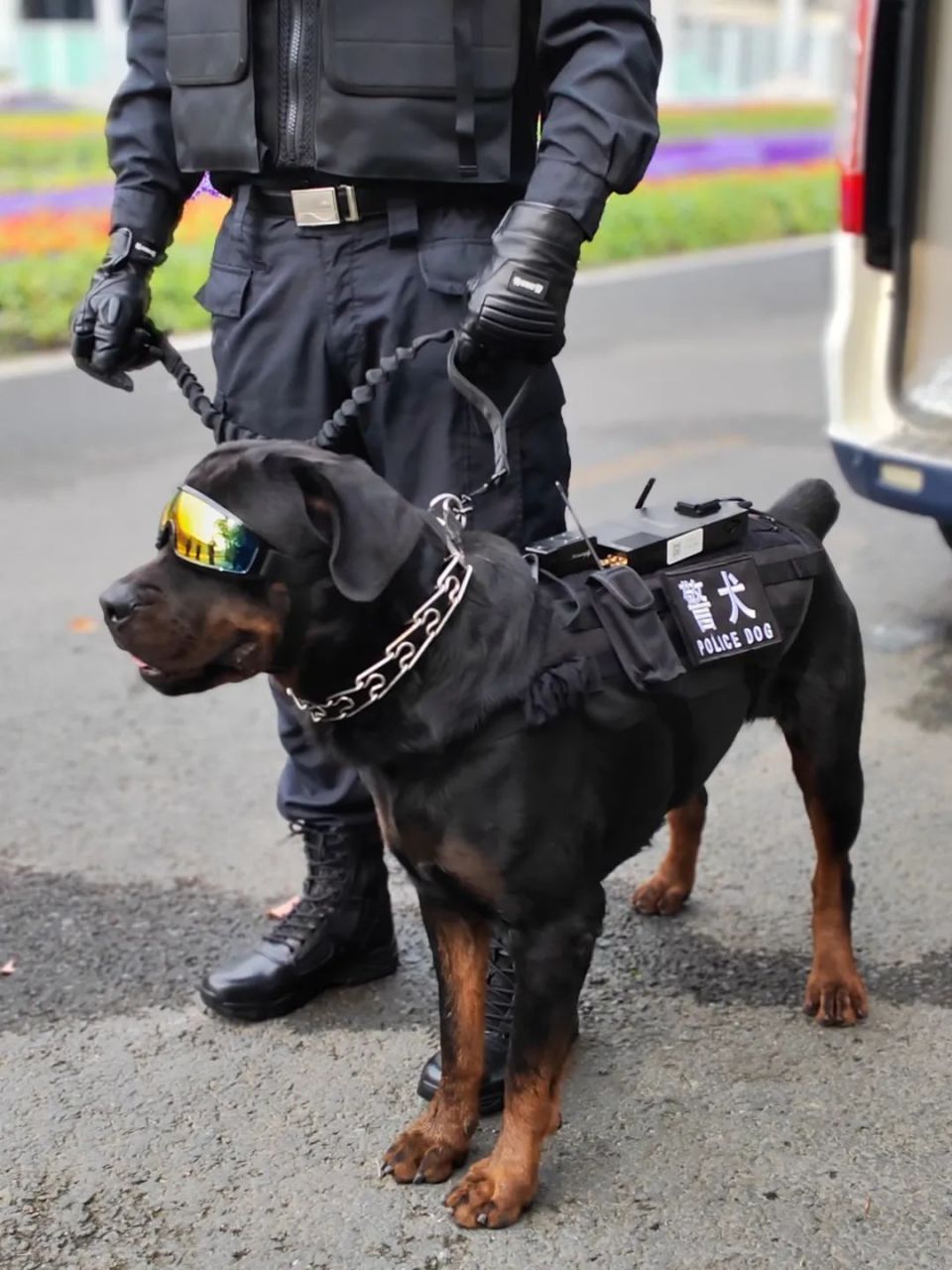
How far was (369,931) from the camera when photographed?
324cm

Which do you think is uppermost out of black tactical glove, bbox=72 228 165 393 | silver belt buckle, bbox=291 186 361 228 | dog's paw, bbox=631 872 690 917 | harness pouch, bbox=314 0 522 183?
harness pouch, bbox=314 0 522 183

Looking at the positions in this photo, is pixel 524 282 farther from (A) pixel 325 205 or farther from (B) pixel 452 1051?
(B) pixel 452 1051

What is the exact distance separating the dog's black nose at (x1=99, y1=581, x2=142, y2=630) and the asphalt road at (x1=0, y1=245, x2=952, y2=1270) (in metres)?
1.01

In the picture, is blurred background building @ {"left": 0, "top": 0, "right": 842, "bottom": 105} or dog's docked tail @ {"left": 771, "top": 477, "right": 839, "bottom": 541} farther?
blurred background building @ {"left": 0, "top": 0, "right": 842, "bottom": 105}

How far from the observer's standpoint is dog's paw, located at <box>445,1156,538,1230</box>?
252 cm

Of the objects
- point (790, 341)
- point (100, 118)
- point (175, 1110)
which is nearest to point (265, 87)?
point (175, 1110)

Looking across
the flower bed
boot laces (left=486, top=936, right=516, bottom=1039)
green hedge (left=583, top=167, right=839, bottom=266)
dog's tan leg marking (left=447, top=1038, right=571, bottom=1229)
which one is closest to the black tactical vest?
boot laces (left=486, top=936, right=516, bottom=1039)

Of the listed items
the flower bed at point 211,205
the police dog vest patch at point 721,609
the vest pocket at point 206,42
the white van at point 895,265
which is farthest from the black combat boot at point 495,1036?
the flower bed at point 211,205

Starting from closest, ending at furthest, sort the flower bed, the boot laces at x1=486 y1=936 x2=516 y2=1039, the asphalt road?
1. the asphalt road
2. the boot laces at x1=486 y1=936 x2=516 y2=1039
3. the flower bed

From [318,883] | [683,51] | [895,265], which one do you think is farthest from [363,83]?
[683,51]

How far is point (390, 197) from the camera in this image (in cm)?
279

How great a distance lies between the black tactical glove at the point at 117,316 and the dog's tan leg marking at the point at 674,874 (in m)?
1.51

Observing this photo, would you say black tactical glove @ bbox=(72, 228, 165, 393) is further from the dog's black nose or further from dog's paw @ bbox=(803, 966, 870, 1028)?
dog's paw @ bbox=(803, 966, 870, 1028)

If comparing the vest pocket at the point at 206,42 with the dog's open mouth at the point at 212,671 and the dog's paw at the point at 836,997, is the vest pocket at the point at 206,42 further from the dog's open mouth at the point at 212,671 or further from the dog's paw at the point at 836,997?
the dog's paw at the point at 836,997
